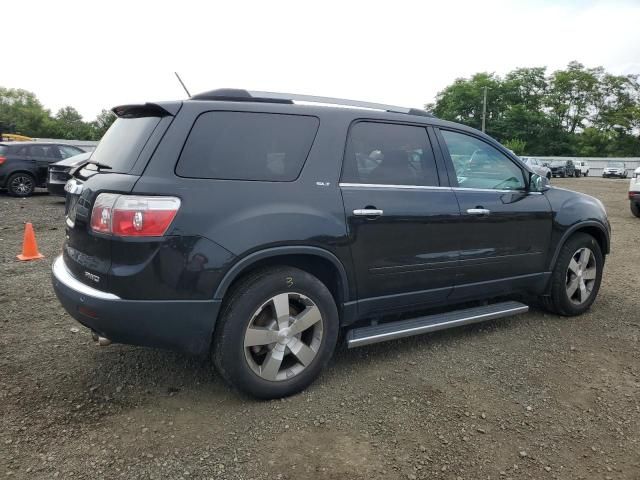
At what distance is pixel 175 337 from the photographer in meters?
2.74

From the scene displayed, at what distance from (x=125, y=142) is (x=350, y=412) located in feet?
6.89

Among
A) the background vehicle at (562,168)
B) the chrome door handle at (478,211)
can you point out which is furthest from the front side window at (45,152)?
the background vehicle at (562,168)

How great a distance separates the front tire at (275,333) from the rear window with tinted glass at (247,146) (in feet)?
2.00

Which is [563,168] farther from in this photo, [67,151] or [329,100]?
[329,100]

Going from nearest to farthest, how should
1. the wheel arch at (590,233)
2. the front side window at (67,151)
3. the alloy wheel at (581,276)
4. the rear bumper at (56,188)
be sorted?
the wheel arch at (590,233)
the alloy wheel at (581,276)
the rear bumper at (56,188)
the front side window at (67,151)

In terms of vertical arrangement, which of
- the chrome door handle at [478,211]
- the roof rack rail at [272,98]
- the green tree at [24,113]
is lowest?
the chrome door handle at [478,211]

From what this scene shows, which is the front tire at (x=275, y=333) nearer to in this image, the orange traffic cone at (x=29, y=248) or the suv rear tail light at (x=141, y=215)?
the suv rear tail light at (x=141, y=215)

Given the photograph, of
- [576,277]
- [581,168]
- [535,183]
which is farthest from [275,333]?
[581,168]

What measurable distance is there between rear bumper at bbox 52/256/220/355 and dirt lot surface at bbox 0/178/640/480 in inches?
18.8

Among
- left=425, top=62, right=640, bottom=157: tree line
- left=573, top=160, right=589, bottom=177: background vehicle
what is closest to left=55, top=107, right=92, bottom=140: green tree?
left=425, top=62, right=640, bottom=157: tree line

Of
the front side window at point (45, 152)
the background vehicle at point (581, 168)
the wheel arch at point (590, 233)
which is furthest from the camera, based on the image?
the background vehicle at point (581, 168)

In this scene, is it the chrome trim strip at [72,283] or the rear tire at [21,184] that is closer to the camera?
the chrome trim strip at [72,283]

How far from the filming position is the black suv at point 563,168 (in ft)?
135

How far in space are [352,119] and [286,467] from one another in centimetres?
217
